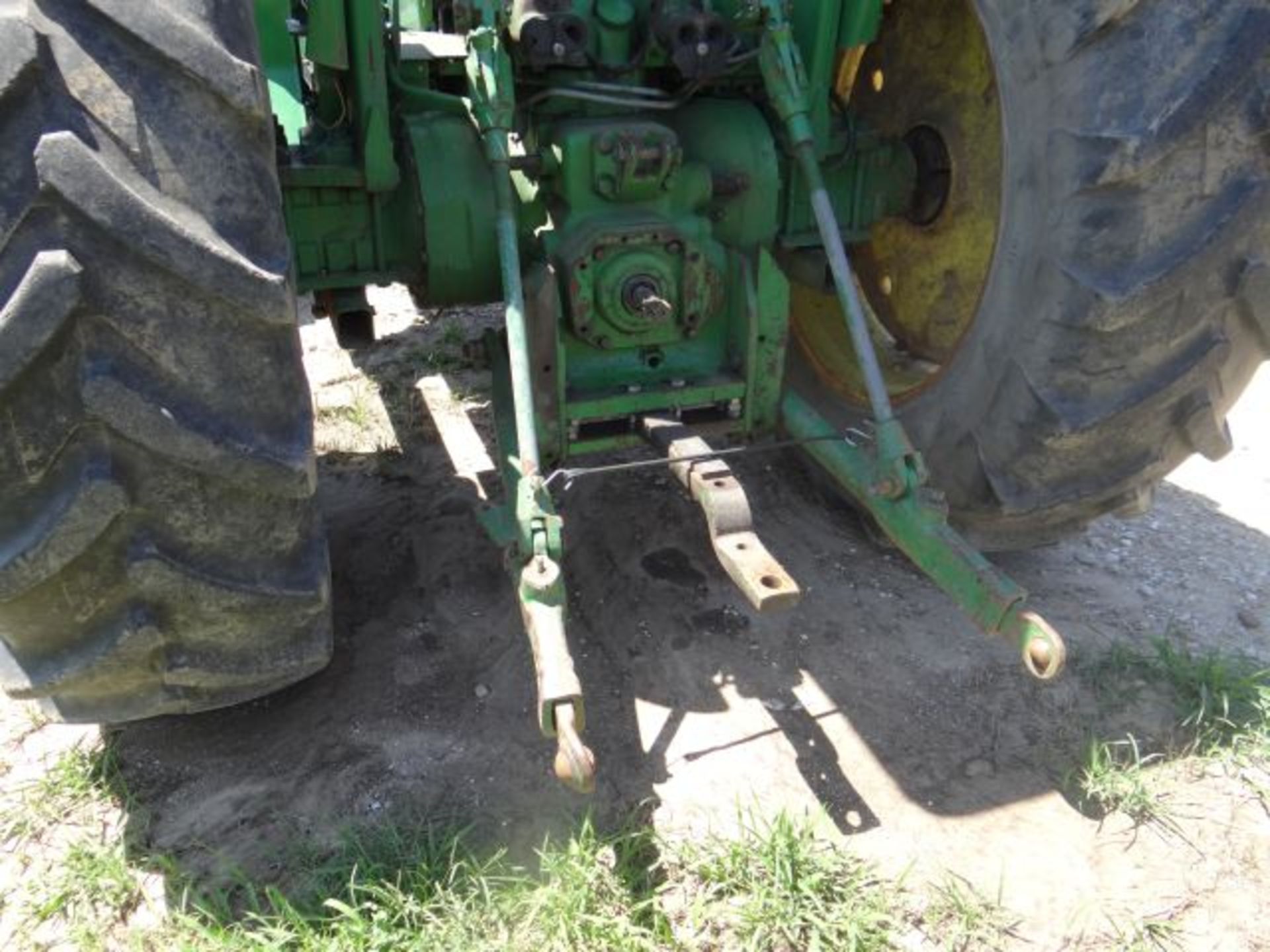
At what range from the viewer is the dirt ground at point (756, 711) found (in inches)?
84.2

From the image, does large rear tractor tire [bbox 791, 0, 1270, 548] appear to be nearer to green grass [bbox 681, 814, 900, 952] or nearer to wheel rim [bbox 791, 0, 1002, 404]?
wheel rim [bbox 791, 0, 1002, 404]

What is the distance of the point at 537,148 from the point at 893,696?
149cm

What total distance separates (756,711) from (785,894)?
1.66 feet

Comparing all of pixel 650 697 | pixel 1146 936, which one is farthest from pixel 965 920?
pixel 650 697

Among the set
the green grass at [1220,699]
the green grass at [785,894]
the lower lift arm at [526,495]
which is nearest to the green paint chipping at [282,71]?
the lower lift arm at [526,495]

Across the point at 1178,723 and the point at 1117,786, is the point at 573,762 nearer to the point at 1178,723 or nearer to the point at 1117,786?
the point at 1117,786

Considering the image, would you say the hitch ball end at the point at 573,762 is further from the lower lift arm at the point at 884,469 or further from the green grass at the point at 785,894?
the lower lift arm at the point at 884,469

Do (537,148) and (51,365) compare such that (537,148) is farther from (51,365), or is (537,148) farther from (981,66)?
(51,365)

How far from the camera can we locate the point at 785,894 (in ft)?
6.54

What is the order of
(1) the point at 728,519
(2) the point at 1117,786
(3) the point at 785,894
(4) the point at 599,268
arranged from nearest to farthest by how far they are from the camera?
1. (3) the point at 785,894
2. (1) the point at 728,519
3. (2) the point at 1117,786
4. (4) the point at 599,268

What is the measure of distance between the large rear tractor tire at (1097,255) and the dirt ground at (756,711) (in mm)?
439

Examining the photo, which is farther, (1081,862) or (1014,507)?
(1014,507)

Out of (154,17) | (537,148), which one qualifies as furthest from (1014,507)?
(154,17)

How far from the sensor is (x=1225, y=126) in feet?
6.37
